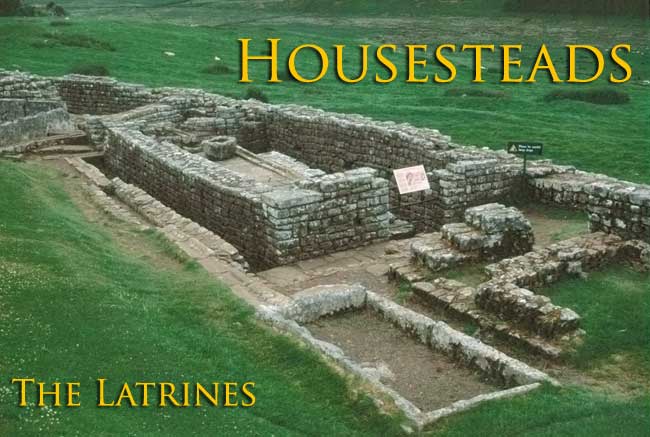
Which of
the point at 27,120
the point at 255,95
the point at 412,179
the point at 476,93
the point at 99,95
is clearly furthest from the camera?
the point at 476,93

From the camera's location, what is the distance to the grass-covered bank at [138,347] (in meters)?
7.99

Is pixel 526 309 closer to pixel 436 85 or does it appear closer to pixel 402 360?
pixel 402 360

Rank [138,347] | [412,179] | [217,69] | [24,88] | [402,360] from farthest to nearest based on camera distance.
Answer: [217,69] → [24,88] → [412,179] → [402,360] → [138,347]

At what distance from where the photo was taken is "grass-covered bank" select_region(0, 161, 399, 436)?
7.99m

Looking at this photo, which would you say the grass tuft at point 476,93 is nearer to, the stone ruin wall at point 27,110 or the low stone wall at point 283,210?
the stone ruin wall at point 27,110

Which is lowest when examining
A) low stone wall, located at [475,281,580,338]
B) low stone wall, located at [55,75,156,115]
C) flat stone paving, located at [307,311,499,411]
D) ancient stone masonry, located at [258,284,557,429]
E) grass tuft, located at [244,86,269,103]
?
flat stone paving, located at [307,311,499,411]

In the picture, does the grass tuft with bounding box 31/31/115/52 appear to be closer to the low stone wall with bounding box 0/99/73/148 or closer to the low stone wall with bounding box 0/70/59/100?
the low stone wall with bounding box 0/70/59/100

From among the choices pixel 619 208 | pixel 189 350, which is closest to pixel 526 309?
pixel 619 208

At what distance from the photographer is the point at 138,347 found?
9281 millimetres

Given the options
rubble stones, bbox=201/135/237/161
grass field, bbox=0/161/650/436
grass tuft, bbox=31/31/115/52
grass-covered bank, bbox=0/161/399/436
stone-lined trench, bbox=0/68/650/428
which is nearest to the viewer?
grass-covered bank, bbox=0/161/399/436

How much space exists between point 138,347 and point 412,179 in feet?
26.5

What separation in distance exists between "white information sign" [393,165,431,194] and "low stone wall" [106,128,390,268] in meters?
0.62

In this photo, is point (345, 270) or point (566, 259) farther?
point (345, 270)

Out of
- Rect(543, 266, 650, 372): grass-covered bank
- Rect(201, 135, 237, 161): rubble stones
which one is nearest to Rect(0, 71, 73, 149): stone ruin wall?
Rect(201, 135, 237, 161): rubble stones
